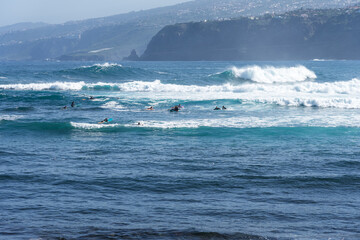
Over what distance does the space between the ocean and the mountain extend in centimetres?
14845

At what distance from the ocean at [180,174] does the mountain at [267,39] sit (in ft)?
487

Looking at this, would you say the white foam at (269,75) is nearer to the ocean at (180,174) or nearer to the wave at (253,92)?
the wave at (253,92)

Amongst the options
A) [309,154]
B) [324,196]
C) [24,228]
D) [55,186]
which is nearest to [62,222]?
[24,228]

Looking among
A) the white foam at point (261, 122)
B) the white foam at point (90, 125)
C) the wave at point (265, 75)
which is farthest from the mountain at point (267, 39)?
the white foam at point (90, 125)

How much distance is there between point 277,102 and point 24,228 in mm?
29979

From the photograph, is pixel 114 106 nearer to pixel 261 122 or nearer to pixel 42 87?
pixel 261 122

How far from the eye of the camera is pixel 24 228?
1071 cm

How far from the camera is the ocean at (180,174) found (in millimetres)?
11039

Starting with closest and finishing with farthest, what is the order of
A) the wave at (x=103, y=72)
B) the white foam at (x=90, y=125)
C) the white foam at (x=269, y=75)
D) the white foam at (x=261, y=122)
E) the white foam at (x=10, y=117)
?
the white foam at (x=90, y=125) < the white foam at (x=261, y=122) < the white foam at (x=10, y=117) < the white foam at (x=269, y=75) < the wave at (x=103, y=72)

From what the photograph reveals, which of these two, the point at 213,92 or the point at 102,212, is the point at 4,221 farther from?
the point at 213,92

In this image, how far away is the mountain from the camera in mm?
174125

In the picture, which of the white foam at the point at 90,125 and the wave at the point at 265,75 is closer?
the white foam at the point at 90,125

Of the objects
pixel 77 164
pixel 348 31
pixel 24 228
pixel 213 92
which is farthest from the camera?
pixel 348 31

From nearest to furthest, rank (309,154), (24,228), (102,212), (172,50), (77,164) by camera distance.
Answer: (24,228)
(102,212)
(77,164)
(309,154)
(172,50)
